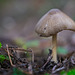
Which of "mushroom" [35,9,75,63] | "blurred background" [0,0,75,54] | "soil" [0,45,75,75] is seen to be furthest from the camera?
"blurred background" [0,0,75,54]

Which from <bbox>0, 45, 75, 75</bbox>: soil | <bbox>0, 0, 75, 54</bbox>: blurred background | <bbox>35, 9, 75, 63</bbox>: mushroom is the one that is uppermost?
<bbox>35, 9, 75, 63</bbox>: mushroom

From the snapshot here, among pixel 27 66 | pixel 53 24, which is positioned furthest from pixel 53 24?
pixel 27 66

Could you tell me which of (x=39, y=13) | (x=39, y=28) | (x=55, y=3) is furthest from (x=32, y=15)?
(x=39, y=28)

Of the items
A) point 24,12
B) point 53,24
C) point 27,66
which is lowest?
point 24,12

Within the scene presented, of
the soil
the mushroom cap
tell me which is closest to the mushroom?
the mushroom cap

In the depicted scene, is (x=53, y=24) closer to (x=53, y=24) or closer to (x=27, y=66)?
(x=53, y=24)

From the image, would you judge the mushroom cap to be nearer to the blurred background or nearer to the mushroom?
the mushroom

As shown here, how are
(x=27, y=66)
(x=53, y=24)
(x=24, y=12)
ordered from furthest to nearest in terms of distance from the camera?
(x=24, y=12) → (x=53, y=24) → (x=27, y=66)

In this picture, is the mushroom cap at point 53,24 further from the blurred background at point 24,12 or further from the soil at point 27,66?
the blurred background at point 24,12
